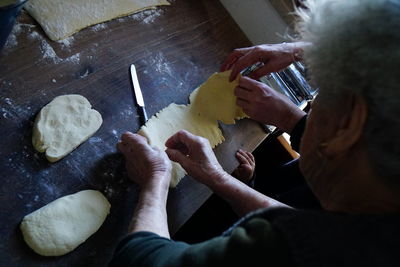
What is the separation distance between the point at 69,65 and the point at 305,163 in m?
0.81

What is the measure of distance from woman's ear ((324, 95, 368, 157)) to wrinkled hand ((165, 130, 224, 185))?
47cm

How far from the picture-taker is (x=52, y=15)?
121 centimetres

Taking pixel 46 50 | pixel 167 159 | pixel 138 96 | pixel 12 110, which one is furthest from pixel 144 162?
pixel 46 50

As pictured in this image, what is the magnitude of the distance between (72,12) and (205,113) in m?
0.58

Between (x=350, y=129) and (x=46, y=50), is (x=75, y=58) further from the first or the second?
(x=350, y=129)

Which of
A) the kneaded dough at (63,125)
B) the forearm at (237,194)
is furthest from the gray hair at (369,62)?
the kneaded dough at (63,125)

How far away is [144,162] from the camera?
1009 millimetres

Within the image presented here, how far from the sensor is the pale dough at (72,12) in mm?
1184

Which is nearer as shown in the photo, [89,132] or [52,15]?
[89,132]

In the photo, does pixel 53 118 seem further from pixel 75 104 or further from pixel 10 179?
pixel 10 179

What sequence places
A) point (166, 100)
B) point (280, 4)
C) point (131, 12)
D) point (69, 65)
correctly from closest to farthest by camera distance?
point (69, 65) < point (166, 100) < point (131, 12) < point (280, 4)

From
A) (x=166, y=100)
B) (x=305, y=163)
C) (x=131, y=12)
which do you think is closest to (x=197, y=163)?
(x=166, y=100)

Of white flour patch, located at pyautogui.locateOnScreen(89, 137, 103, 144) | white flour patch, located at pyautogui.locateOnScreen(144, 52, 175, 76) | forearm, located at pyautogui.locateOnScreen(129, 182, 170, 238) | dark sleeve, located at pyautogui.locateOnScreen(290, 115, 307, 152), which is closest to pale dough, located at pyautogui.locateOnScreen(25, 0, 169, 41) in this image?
white flour patch, located at pyautogui.locateOnScreen(144, 52, 175, 76)

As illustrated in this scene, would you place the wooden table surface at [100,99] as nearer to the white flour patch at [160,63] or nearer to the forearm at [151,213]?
the white flour patch at [160,63]
